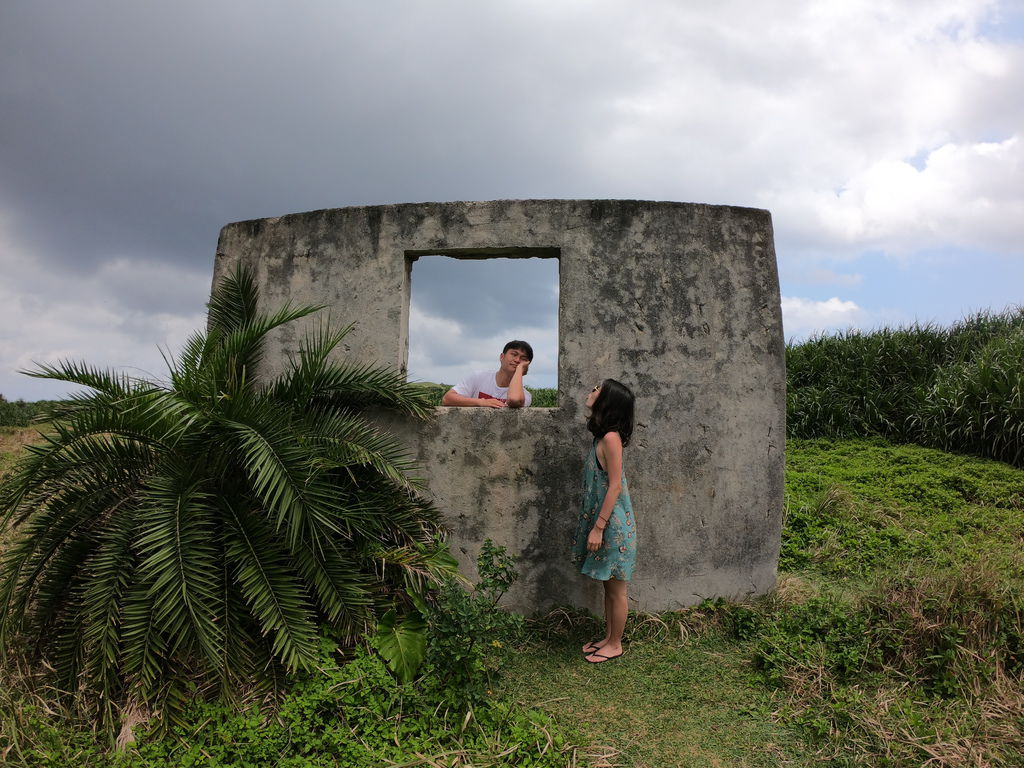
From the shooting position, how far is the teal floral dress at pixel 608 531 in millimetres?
4777

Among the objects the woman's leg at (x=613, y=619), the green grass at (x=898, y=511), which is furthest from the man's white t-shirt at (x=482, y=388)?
the green grass at (x=898, y=511)

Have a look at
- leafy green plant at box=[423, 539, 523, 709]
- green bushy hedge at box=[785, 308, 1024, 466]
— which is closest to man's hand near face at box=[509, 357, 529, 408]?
leafy green plant at box=[423, 539, 523, 709]

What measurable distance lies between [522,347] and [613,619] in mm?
2142

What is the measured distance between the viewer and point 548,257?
5.77m

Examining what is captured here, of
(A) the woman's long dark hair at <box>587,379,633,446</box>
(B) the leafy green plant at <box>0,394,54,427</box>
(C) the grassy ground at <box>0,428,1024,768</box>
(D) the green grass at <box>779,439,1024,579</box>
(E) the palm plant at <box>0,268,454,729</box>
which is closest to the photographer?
(C) the grassy ground at <box>0,428,1024,768</box>

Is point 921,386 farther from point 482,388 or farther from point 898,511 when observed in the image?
point 482,388

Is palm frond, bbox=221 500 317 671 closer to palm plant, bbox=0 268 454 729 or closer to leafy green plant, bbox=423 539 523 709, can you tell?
palm plant, bbox=0 268 454 729

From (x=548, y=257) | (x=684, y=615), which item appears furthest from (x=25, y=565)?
(x=684, y=615)

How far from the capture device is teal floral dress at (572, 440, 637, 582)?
4.78 m

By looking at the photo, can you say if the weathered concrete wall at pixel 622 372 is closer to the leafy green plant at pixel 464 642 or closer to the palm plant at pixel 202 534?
the palm plant at pixel 202 534

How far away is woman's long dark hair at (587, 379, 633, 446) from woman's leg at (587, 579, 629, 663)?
1.04m

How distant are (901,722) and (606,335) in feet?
10.1

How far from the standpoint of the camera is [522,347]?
5707 millimetres

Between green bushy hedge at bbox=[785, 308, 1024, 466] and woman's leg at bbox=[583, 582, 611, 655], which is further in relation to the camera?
green bushy hedge at bbox=[785, 308, 1024, 466]
